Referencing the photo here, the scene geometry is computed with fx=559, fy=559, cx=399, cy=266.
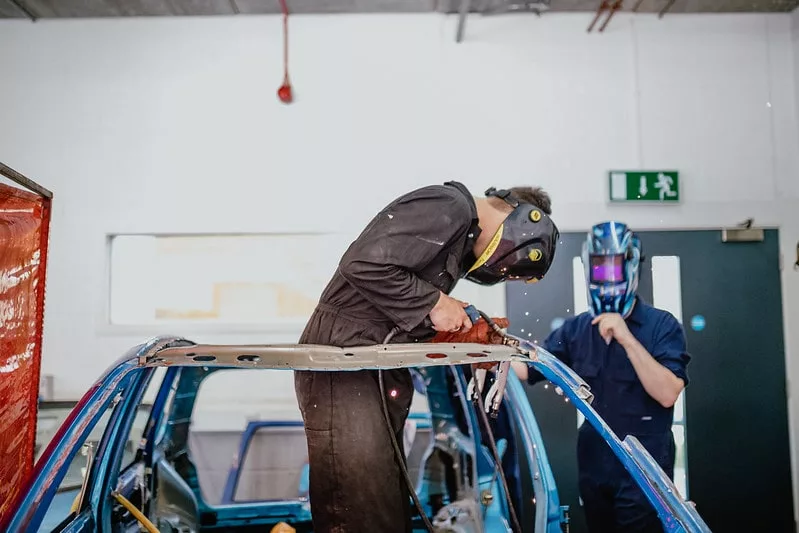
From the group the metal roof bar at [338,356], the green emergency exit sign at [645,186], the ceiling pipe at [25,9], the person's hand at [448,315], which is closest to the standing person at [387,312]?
the person's hand at [448,315]

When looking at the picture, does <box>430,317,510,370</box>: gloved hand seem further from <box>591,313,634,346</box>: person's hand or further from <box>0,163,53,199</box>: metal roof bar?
<box>0,163,53,199</box>: metal roof bar

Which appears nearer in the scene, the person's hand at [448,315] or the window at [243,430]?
the person's hand at [448,315]

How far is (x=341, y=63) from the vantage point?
3.61m

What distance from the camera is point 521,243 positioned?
1.78 meters

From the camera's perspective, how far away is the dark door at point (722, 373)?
3352 millimetres

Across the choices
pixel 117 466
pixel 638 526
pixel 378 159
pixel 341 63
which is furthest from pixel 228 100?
pixel 638 526

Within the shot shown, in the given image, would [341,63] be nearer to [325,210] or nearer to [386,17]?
[386,17]

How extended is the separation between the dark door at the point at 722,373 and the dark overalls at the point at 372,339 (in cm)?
184

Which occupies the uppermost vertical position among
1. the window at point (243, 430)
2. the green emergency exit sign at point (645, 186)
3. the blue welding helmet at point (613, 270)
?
the green emergency exit sign at point (645, 186)

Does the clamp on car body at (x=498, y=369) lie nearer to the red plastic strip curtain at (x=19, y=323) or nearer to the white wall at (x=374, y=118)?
the red plastic strip curtain at (x=19, y=323)

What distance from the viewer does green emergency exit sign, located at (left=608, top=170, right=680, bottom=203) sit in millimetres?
3521

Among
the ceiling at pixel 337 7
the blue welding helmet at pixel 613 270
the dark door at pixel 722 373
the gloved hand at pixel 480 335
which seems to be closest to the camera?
the gloved hand at pixel 480 335

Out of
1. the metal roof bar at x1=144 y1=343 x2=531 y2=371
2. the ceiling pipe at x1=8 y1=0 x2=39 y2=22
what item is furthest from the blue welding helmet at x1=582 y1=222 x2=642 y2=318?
the ceiling pipe at x1=8 y1=0 x2=39 y2=22

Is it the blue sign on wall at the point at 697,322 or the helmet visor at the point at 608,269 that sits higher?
the helmet visor at the point at 608,269
